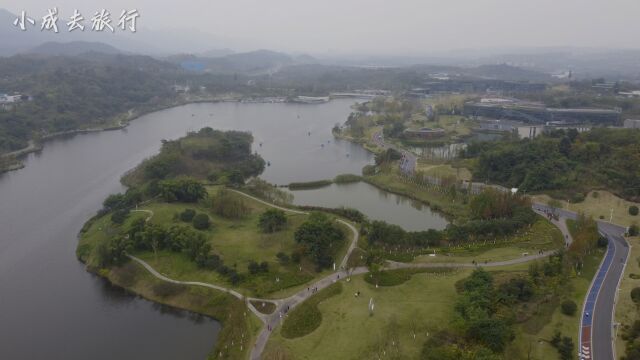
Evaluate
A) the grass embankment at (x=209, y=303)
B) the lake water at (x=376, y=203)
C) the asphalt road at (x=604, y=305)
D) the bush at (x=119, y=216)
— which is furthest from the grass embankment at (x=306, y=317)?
the bush at (x=119, y=216)

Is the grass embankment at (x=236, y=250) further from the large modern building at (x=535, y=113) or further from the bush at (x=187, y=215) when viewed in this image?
the large modern building at (x=535, y=113)

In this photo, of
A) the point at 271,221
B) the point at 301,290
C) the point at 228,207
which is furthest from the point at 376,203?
the point at 301,290

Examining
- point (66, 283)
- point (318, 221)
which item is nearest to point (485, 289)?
point (318, 221)

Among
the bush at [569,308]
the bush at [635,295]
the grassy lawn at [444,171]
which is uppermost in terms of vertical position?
the grassy lawn at [444,171]

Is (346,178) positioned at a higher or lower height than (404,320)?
higher

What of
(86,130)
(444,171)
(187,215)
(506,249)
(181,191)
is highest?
(86,130)

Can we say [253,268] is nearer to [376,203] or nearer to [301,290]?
[301,290]

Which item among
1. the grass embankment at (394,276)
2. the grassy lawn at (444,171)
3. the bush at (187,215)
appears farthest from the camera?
the grassy lawn at (444,171)
